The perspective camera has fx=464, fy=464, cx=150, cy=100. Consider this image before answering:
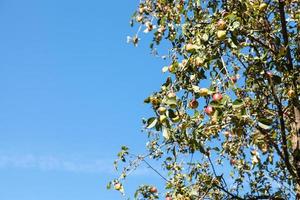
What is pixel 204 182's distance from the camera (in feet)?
22.1

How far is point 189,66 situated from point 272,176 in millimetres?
3799

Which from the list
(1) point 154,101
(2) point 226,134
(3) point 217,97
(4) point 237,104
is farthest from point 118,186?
(4) point 237,104

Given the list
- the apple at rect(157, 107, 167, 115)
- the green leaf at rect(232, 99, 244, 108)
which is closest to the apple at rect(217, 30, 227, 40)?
the green leaf at rect(232, 99, 244, 108)

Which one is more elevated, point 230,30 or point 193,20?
point 193,20

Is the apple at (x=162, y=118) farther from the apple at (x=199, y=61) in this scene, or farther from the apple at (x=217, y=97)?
the apple at (x=199, y=61)

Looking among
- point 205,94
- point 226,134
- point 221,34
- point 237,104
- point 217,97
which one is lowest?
point 237,104

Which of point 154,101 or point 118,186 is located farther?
point 118,186

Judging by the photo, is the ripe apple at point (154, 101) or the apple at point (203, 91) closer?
the apple at point (203, 91)

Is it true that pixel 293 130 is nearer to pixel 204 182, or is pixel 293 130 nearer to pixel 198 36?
pixel 204 182

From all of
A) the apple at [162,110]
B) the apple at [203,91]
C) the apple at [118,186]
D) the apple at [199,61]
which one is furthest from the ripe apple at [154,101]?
the apple at [118,186]

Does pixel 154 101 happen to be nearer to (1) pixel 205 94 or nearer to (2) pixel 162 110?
(2) pixel 162 110

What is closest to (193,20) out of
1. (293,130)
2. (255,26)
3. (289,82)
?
(255,26)

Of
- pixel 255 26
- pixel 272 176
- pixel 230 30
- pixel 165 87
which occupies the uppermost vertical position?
pixel 255 26

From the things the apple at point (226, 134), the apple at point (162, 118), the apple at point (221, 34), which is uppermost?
the apple at point (226, 134)
